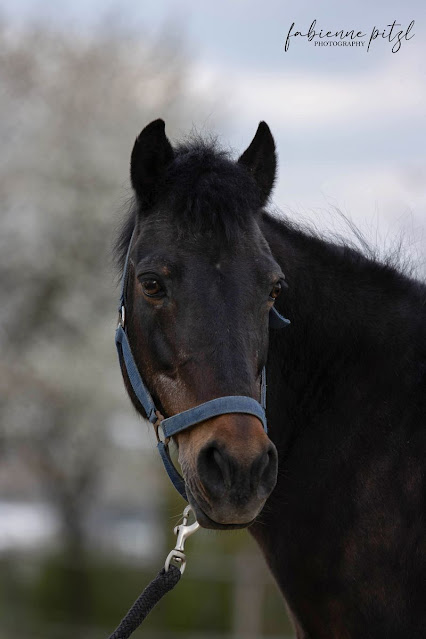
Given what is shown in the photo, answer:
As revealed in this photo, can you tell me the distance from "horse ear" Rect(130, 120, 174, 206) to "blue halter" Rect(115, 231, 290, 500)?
0.86ft

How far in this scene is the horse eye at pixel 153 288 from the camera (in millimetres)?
3189

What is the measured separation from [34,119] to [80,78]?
1.43 m

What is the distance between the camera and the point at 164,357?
10.5 ft

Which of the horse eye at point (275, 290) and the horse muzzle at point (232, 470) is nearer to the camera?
the horse muzzle at point (232, 470)

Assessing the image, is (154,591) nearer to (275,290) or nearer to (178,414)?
(178,414)

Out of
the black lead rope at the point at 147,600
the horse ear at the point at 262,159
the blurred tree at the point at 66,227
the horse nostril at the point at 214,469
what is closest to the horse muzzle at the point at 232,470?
the horse nostril at the point at 214,469

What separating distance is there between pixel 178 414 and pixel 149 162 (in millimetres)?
1163

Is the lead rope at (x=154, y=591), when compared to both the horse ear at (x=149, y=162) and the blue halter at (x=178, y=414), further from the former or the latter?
the horse ear at (x=149, y=162)

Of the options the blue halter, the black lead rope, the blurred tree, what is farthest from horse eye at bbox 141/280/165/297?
the blurred tree

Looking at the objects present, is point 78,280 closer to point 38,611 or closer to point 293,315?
point 38,611

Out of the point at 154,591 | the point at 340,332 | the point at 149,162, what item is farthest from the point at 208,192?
the point at 154,591

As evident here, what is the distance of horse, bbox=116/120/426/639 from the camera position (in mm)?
3020

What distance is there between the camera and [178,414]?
309 centimetres

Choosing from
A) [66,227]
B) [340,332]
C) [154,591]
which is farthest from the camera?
[66,227]
